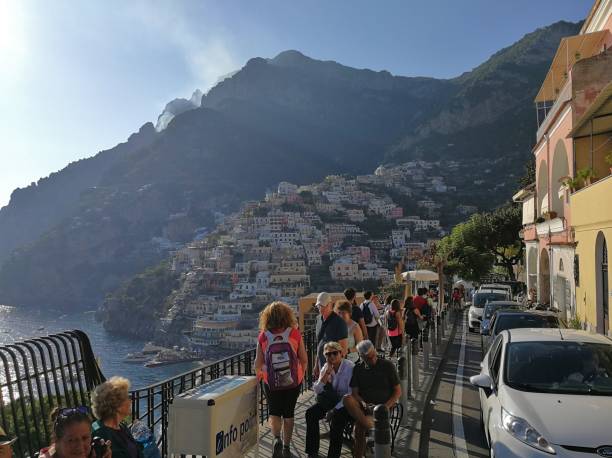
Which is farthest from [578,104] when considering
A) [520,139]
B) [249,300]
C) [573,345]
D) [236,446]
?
[520,139]

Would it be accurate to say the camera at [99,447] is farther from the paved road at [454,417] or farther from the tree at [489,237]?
the tree at [489,237]

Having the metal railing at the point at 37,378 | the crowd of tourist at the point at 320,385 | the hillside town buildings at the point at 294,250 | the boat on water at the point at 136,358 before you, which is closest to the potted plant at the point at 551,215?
the crowd of tourist at the point at 320,385

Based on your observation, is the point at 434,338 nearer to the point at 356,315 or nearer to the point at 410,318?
the point at 410,318

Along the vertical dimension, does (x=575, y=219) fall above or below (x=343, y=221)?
below

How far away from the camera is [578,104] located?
1559cm

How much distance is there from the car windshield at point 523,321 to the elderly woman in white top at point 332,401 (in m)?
5.61

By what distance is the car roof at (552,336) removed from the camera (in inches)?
219

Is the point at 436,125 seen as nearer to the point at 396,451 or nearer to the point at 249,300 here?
the point at 249,300

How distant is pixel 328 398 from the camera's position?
535 centimetres

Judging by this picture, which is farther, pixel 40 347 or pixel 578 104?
pixel 578 104

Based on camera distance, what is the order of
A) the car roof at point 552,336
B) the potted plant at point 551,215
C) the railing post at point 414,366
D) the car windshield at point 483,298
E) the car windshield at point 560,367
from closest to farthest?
the car windshield at point 560,367 → the car roof at point 552,336 → the railing post at point 414,366 → the potted plant at point 551,215 → the car windshield at point 483,298

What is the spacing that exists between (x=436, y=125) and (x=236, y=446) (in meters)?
197

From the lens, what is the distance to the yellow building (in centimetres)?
1169

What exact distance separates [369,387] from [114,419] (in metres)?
2.82
